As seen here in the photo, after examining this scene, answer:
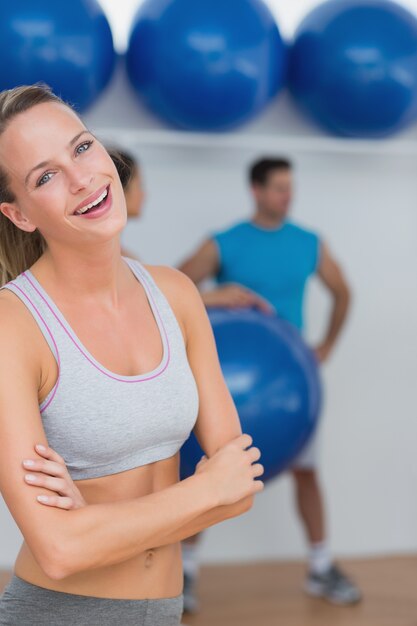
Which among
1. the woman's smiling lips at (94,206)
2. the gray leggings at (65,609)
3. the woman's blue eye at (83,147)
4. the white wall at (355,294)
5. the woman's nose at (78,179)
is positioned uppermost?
the woman's blue eye at (83,147)

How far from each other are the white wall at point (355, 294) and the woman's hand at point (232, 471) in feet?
6.96

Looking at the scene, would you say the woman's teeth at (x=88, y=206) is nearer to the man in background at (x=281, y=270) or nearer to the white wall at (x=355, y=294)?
the man in background at (x=281, y=270)

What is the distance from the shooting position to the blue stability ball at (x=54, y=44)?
98.7 inches

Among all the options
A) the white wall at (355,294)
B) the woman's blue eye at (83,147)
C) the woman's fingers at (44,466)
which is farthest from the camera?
the white wall at (355,294)

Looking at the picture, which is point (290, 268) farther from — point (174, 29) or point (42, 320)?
point (42, 320)

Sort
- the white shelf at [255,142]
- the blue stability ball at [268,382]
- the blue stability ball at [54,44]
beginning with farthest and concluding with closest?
the white shelf at [255,142] < the blue stability ball at [54,44] < the blue stability ball at [268,382]

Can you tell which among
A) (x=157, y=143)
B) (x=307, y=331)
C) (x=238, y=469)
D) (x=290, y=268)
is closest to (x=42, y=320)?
(x=238, y=469)

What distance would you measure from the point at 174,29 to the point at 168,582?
6.15ft

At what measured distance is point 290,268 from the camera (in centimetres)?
302

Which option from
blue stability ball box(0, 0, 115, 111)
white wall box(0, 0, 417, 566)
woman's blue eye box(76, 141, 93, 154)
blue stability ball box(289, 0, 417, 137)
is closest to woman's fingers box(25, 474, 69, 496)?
woman's blue eye box(76, 141, 93, 154)

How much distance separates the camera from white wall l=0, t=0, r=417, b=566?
10.9 ft

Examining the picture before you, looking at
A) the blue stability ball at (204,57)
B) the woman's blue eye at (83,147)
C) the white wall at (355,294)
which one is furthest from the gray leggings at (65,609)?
the white wall at (355,294)

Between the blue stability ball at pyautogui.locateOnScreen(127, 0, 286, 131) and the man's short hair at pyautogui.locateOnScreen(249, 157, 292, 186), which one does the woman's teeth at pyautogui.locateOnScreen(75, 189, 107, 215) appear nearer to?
the blue stability ball at pyautogui.locateOnScreen(127, 0, 286, 131)

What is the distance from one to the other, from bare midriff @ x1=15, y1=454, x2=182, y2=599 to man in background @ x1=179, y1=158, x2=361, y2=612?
171 centimetres
